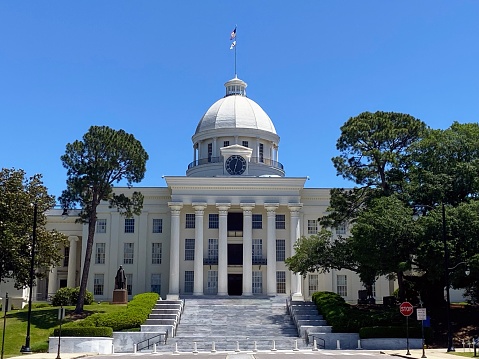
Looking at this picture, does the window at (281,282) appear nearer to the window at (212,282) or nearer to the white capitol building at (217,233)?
the white capitol building at (217,233)

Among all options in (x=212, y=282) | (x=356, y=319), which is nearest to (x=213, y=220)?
(x=212, y=282)

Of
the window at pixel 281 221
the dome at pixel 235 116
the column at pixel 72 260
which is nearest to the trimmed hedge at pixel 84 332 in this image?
the column at pixel 72 260

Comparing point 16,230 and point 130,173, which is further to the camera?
point 130,173

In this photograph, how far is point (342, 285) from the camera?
63938 mm

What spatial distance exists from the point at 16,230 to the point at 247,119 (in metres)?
32.9

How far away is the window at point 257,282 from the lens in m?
61.4

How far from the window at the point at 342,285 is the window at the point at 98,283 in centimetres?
2360

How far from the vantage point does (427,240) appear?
38688mm

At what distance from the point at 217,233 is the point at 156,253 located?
22.5 feet

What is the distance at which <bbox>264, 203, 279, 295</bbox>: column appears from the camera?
59375mm

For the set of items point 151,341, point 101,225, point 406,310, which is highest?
point 101,225

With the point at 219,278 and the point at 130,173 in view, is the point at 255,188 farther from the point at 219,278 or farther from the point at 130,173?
the point at 130,173

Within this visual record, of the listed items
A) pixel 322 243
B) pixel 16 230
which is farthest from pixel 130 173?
pixel 322 243

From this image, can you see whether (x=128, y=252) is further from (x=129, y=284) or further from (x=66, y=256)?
(x=66, y=256)
